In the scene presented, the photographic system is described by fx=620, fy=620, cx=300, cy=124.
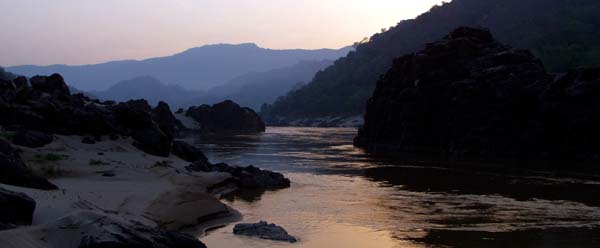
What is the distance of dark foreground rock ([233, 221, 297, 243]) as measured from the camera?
2009cm

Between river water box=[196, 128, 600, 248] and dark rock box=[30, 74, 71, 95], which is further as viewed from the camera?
dark rock box=[30, 74, 71, 95]

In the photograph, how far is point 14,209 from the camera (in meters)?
14.6

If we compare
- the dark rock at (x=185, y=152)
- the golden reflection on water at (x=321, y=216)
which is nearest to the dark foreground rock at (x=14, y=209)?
the golden reflection on water at (x=321, y=216)

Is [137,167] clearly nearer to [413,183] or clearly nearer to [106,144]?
[106,144]

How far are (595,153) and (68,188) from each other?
52.3 metres

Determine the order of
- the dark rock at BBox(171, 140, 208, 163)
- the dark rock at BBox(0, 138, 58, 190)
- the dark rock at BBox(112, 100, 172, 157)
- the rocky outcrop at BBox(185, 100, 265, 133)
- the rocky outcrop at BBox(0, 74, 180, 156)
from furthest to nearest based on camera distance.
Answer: the rocky outcrop at BBox(185, 100, 265, 133)
the dark rock at BBox(171, 140, 208, 163)
the dark rock at BBox(112, 100, 172, 157)
the rocky outcrop at BBox(0, 74, 180, 156)
the dark rock at BBox(0, 138, 58, 190)

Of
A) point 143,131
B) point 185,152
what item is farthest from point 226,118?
point 143,131

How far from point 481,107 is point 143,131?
44.8m

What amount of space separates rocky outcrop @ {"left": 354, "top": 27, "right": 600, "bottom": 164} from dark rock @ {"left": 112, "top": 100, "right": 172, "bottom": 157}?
1267 inches

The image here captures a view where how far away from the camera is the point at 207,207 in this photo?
24.0 metres

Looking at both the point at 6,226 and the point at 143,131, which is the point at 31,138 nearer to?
the point at 143,131

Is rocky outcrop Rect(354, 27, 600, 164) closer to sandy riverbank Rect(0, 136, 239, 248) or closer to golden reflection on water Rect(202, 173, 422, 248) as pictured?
golden reflection on water Rect(202, 173, 422, 248)

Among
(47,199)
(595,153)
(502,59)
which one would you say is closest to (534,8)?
(502,59)

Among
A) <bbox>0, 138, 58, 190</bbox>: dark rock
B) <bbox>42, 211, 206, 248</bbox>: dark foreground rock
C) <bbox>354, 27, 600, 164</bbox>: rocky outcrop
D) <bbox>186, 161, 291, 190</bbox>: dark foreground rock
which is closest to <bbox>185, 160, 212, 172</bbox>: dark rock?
<bbox>186, 161, 291, 190</bbox>: dark foreground rock
